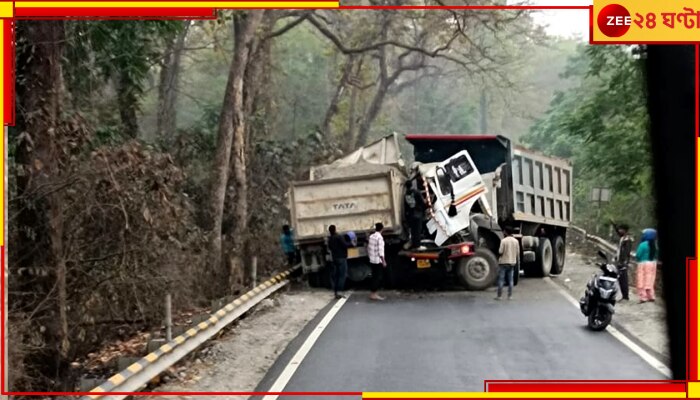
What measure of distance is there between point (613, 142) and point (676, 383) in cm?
181

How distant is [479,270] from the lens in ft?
34.1

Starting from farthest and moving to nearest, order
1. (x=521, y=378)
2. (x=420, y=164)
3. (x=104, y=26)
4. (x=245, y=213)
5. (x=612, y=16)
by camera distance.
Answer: (x=245, y=213) → (x=420, y=164) → (x=104, y=26) → (x=521, y=378) → (x=612, y=16)

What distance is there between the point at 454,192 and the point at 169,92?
6145 millimetres

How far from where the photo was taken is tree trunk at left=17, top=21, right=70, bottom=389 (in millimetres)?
5402

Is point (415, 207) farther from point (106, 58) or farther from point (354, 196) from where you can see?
point (106, 58)

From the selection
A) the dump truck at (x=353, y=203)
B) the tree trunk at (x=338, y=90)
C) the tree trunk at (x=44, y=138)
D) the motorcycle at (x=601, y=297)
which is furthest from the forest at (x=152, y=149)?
the tree trunk at (x=338, y=90)

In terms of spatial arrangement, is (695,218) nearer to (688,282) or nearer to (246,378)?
(688,282)

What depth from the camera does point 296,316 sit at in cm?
962

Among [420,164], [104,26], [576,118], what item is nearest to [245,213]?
[420,164]

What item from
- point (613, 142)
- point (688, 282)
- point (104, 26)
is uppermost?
point (104, 26)

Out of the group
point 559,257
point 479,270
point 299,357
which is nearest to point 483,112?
point 559,257

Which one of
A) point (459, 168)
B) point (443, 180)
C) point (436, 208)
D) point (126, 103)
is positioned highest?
point (126, 103)

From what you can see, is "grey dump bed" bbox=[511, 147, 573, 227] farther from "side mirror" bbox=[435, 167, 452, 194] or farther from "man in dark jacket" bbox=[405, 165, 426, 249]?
"man in dark jacket" bbox=[405, 165, 426, 249]

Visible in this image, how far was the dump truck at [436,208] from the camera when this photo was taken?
30.9 feet
